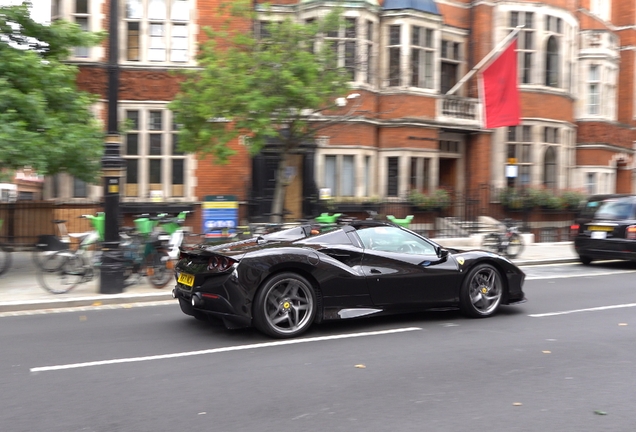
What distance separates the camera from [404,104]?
2020 centimetres

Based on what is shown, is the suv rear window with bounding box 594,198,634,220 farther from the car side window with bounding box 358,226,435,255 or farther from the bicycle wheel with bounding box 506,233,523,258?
the car side window with bounding box 358,226,435,255

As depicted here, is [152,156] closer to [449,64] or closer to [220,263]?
[220,263]

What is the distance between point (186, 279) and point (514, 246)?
11.5 m

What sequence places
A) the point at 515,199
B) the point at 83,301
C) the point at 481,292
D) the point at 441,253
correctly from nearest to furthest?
1. the point at 441,253
2. the point at 481,292
3. the point at 83,301
4. the point at 515,199

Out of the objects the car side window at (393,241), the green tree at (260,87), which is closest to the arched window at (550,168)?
the green tree at (260,87)

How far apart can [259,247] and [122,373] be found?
2.11 meters

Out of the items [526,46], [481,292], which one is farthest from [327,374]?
[526,46]

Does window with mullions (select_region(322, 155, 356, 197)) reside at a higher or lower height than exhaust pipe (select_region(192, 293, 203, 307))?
higher

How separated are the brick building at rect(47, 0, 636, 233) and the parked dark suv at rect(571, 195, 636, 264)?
6.24 m

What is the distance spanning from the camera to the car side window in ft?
25.5

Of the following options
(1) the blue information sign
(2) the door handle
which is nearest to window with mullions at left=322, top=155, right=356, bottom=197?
(1) the blue information sign

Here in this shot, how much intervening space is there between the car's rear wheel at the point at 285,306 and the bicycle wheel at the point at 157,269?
14.5 feet

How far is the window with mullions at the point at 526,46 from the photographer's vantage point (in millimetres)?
22844

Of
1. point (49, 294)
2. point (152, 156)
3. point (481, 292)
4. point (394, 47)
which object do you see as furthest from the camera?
point (394, 47)
